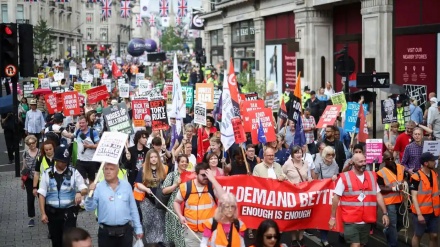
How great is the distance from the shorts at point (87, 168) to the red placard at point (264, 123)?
2.98 metres

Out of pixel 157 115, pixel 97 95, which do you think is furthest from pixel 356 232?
pixel 97 95

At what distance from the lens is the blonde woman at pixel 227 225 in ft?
23.9

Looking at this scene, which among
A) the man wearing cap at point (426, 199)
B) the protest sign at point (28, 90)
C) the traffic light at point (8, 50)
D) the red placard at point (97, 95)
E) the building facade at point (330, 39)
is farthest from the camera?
the protest sign at point (28, 90)

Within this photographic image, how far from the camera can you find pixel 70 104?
1988 centimetres

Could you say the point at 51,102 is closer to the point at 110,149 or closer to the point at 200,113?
the point at 200,113

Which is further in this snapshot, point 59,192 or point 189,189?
point 59,192

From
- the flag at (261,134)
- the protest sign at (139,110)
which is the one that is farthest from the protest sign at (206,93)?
the flag at (261,134)

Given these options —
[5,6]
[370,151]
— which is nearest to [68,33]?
[5,6]

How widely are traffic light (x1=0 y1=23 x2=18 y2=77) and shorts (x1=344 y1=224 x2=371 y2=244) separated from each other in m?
9.81

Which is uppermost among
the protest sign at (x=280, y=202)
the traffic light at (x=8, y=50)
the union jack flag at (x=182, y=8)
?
the union jack flag at (x=182, y=8)

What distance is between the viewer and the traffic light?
55.7 ft

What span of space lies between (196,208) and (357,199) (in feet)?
6.55

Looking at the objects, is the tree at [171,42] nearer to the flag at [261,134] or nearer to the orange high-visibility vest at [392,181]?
the flag at [261,134]

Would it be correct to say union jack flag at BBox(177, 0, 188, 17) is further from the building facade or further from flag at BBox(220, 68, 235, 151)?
flag at BBox(220, 68, 235, 151)
